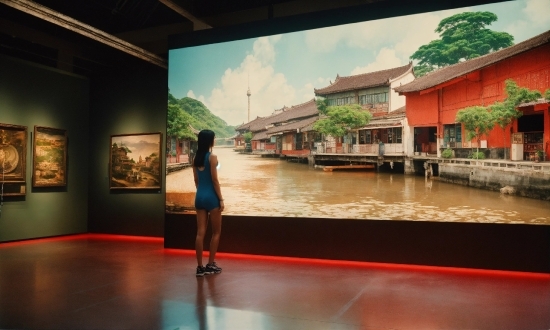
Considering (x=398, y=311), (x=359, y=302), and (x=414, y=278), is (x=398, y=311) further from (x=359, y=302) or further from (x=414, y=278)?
(x=414, y=278)

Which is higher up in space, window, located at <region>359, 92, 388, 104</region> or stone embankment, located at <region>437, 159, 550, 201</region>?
window, located at <region>359, 92, 388, 104</region>

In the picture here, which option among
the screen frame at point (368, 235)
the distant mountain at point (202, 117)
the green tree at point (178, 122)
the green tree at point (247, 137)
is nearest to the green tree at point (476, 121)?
the screen frame at point (368, 235)

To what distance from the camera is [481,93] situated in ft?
15.8

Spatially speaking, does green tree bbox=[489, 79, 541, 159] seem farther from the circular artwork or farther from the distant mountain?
the circular artwork

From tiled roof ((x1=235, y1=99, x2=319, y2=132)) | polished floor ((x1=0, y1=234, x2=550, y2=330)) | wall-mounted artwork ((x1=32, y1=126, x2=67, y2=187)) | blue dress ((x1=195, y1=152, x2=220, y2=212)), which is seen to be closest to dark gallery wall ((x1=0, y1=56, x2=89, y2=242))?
wall-mounted artwork ((x1=32, y1=126, x2=67, y2=187))

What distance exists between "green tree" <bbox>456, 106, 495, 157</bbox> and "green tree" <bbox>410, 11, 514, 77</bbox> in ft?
2.00

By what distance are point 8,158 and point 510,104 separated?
23.4ft

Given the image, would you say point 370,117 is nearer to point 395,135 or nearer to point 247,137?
point 395,135

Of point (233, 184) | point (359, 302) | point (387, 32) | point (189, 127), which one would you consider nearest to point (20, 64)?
point (189, 127)

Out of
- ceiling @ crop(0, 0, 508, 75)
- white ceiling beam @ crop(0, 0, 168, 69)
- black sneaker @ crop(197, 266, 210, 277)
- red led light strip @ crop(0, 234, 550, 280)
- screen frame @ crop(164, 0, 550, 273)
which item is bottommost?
red led light strip @ crop(0, 234, 550, 280)

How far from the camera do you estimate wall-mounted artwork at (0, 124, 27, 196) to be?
662 cm

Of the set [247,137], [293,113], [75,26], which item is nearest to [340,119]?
[293,113]

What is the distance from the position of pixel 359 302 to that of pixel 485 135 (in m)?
2.67

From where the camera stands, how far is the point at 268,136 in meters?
5.98
